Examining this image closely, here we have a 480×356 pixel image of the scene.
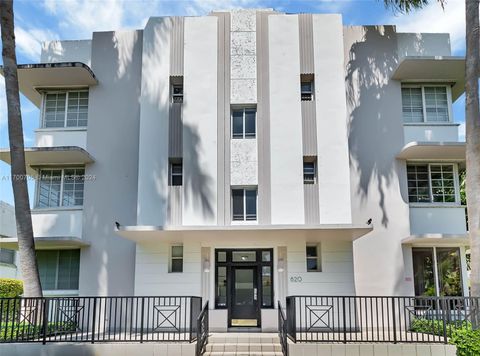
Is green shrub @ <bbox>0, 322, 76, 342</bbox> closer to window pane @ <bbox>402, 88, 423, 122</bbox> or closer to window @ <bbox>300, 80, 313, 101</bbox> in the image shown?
window @ <bbox>300, 80, 313, 101</bbox>

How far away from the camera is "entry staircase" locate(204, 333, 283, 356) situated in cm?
1262

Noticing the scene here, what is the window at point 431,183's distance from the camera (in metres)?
17.3

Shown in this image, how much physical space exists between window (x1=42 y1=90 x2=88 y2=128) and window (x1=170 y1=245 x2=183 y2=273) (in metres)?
6.23

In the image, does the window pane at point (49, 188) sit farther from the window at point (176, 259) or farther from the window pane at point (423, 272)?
the window pane at point (423, 272)

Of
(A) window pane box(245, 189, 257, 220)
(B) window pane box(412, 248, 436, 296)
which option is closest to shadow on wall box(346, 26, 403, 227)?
(B) window pane box(412, 248, 436, 296)

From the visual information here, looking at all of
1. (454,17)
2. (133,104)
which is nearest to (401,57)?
(454,17)

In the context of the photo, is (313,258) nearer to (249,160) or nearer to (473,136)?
(249,160)

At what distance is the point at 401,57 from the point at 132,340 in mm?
14001

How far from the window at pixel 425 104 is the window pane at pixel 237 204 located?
7039mm

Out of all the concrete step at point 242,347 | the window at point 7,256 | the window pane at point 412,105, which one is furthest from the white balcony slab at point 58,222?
the window pane at point 412,105

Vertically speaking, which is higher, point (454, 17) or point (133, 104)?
point (454, 17)

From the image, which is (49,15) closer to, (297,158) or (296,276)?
(297,158)

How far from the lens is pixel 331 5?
1756cm

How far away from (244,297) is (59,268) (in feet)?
23.3
